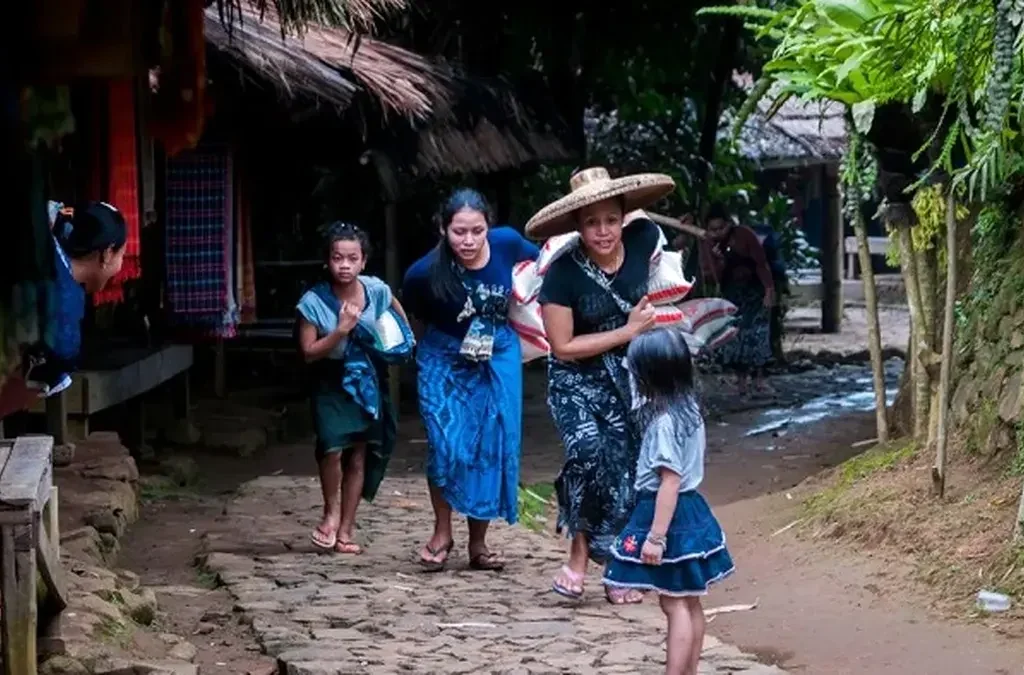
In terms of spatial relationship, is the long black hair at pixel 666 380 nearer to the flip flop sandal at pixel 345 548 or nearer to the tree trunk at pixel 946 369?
the tree trunk at pixel 946 369

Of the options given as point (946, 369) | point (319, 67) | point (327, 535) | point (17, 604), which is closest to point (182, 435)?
point (319, 67)

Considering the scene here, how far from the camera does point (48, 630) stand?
5797mm

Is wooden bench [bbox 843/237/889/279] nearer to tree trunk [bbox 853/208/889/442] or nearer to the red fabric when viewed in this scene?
tree trunk [bbox 853/208/889/442]

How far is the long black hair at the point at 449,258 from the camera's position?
24.1ft

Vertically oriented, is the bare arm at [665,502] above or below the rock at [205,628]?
above

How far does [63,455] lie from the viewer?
917 centimetres

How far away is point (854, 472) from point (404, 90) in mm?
3847

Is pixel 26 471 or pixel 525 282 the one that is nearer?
pixel 26 471

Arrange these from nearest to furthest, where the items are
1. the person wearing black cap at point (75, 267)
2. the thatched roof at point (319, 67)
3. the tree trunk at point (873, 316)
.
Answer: the person wearing black cap at point (75, 267) < the tree trunk at point (873, 316) < the thatched roof at point (319, 67)

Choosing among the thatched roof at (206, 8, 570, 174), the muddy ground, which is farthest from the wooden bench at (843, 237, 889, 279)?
the thatched roof at (206, 8, 570, 174)

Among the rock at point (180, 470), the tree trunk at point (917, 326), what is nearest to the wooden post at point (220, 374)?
the rock at point (180, 470)

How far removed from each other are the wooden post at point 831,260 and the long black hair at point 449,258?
1406 cm

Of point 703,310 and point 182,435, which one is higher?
point 703,310

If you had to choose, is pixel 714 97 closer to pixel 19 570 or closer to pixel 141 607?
pixel 141 607
